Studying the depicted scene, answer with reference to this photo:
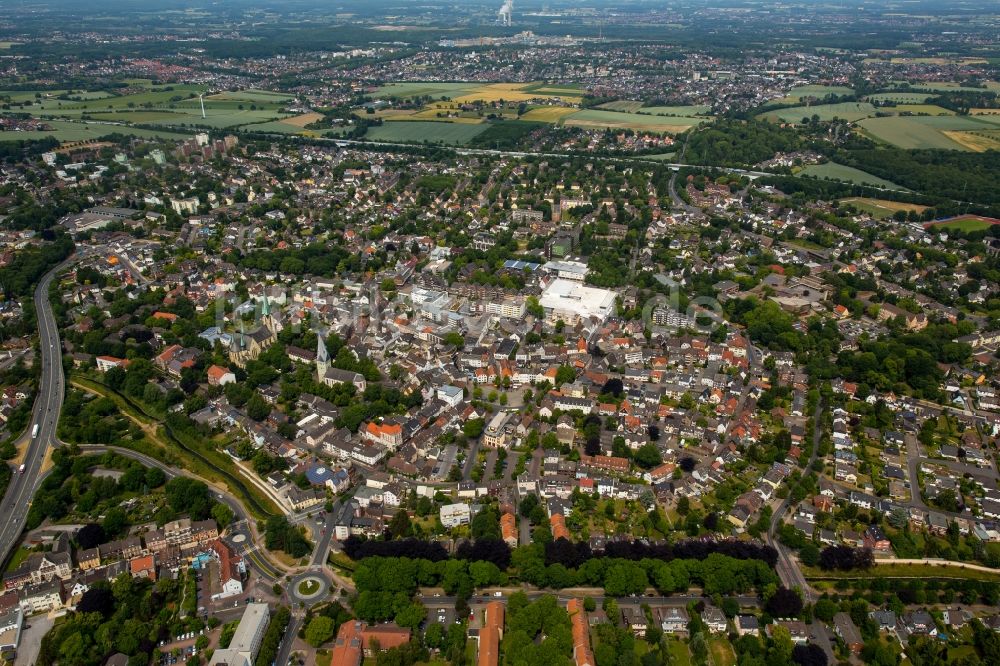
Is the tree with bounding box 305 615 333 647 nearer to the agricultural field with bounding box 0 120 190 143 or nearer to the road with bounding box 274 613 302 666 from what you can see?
the road with bounding box 274 613 302 666

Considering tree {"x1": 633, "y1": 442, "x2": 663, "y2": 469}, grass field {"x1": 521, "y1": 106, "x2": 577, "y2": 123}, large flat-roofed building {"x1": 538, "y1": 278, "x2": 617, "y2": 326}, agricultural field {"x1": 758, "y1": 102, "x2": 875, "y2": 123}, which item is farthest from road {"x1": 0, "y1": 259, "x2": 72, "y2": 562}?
agricultural field {"x1": 758, "y1": 102, "x2": 875, "y2": 123}

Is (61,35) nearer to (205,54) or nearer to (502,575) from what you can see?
(205,54)

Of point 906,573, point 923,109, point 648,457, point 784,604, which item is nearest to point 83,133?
point 648,457

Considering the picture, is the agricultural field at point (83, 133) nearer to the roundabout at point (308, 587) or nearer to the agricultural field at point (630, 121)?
the agricultural field at point (630, 121)

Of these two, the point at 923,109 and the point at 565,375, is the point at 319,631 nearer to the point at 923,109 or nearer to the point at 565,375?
the point at 565,375

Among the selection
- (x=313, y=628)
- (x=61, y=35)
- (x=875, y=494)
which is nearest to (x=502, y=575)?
(x=313, y=628)

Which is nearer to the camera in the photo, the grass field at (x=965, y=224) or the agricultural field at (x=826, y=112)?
the grass field at (x=965, y=224)

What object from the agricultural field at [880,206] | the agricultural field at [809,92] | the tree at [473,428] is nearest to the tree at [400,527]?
the tree at [473,428]

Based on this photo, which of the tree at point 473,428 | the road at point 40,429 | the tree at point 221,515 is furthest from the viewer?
the tree at point 473,428
